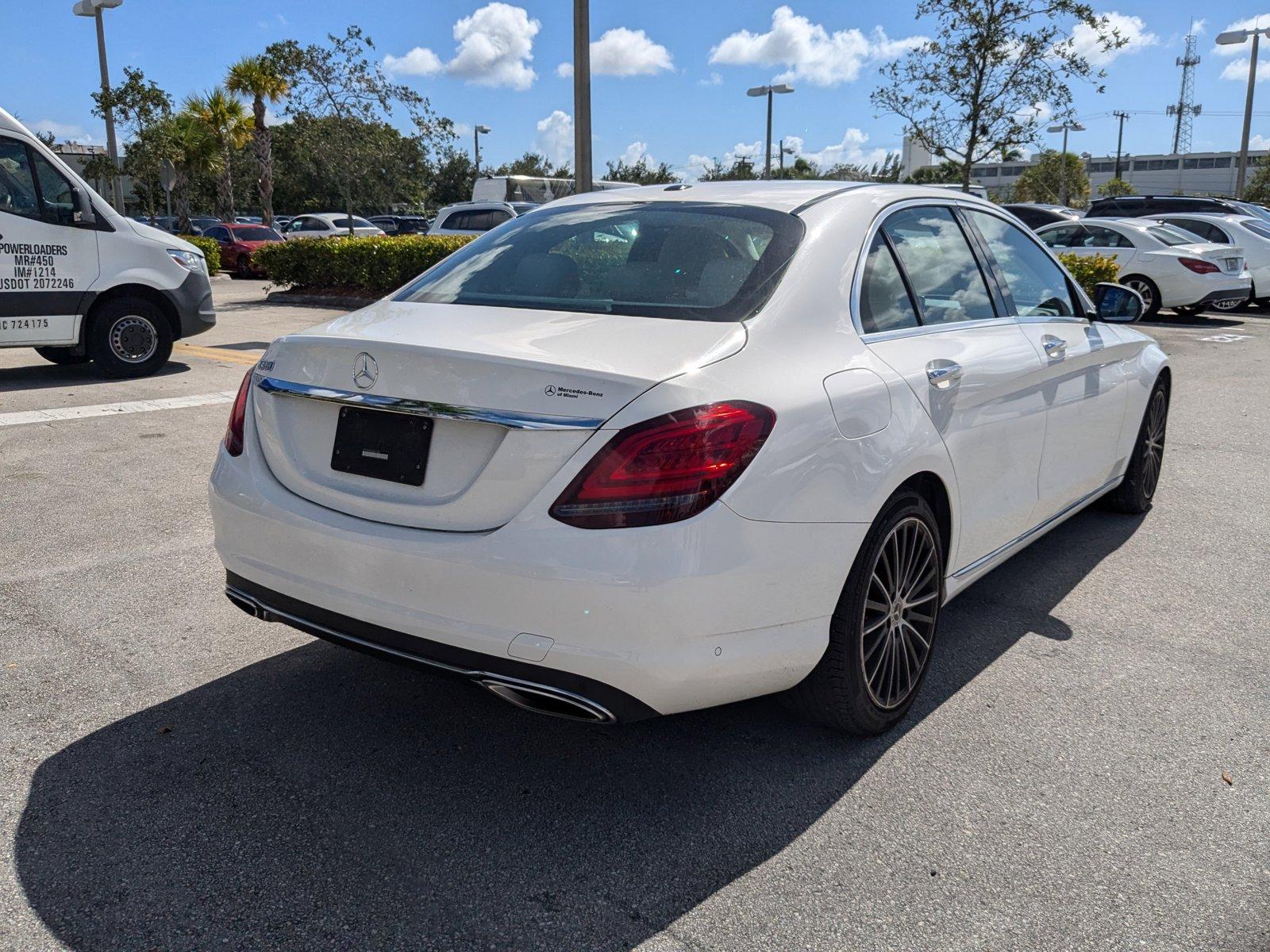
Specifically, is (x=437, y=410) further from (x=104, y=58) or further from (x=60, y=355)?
(x=104, y=58)

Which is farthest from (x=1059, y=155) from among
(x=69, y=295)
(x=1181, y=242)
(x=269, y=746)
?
(x=269, y=746)

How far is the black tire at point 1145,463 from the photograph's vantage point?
212 inches

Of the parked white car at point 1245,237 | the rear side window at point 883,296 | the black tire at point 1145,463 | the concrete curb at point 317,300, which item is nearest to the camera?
the rear side window at point 883,296

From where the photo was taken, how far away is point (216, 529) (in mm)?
3148

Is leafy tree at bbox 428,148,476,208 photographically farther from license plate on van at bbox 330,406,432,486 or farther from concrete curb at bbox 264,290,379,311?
license plate on van at bbox 330,406,432,486

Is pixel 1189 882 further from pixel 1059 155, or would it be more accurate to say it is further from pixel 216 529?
pixel 1059 155

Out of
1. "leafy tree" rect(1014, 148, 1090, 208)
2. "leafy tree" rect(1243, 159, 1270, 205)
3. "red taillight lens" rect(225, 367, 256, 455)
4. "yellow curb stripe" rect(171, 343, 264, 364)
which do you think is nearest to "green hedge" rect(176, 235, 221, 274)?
"yellow curb stripe" rect(171, 343, 264, 364)

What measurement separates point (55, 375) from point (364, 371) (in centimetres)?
864

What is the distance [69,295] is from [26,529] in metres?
5.06

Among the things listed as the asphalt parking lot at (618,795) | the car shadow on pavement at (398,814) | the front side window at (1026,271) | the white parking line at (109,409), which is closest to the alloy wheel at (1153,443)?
the asphalt parking lot at (618,795)

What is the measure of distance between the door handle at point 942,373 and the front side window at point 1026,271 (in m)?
0.89

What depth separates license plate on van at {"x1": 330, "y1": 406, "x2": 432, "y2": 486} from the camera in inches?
106

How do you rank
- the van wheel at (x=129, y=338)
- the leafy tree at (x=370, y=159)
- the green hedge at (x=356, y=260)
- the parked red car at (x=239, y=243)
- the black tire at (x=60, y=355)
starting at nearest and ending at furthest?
the van wheel at (x=129, y=338) < the black tire at (x=60, y=355) < the green hedge at (x=356, y=260) < the leafy tree at (x=370, y=159) < the parked red car at (x=239, y=243)

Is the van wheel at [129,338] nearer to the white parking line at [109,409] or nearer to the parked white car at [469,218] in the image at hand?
the white parking line at [109,409]
